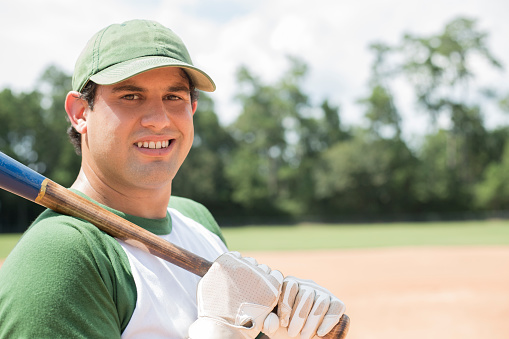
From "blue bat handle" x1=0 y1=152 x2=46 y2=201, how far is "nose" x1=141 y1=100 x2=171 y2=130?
1.40ft

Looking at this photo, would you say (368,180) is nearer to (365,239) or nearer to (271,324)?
(365,239)

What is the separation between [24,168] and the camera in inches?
64.1

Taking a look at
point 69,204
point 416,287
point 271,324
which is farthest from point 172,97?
point 416,287

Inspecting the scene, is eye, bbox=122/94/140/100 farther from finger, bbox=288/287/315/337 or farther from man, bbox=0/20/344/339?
finger, bbox=288/287/315/337

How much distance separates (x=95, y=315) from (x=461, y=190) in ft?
165

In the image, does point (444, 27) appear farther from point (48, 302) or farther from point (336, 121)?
point (48, 302)

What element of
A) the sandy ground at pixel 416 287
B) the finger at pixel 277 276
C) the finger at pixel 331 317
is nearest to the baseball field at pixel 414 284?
the sandy ground at pixel 416 287

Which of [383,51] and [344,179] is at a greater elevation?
[383,51]

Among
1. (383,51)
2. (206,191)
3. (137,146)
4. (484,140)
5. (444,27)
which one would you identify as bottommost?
(206,191)

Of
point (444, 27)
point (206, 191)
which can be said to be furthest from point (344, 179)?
point (444, 27)

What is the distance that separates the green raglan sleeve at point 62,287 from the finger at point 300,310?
600 mm

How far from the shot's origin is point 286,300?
5.91 ft

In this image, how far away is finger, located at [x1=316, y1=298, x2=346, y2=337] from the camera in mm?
1788

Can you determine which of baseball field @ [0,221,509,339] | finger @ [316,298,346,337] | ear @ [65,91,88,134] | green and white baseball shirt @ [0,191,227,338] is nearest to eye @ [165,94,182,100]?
ear @ [65,91,88,134]
